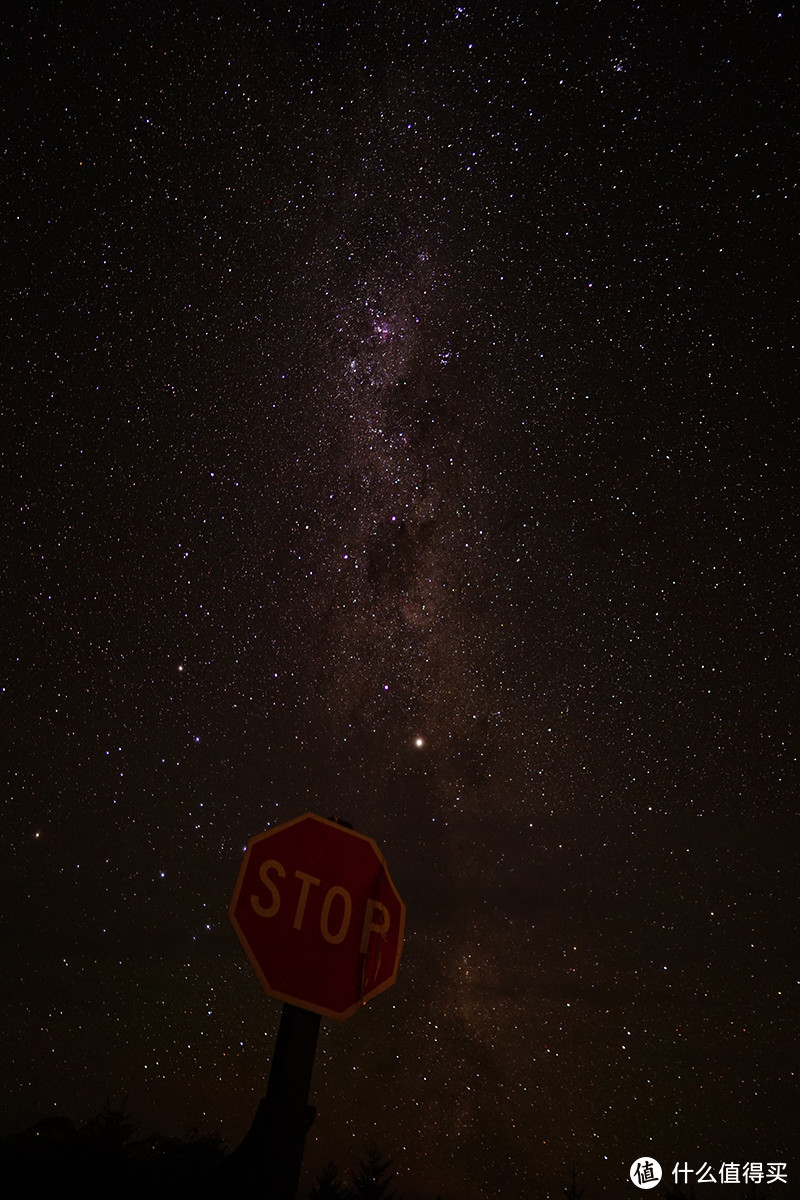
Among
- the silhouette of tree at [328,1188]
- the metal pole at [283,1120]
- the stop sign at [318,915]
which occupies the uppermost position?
the stop sign at [318,915]

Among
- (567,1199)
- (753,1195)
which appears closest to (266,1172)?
(753,1195)

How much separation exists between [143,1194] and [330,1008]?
1028 millimetres

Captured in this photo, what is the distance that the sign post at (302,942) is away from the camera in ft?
5.50

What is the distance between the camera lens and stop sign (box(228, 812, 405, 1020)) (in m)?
1.84

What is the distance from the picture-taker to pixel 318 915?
6.45 feet

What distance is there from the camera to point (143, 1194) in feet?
6.88

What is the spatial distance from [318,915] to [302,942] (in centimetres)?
9

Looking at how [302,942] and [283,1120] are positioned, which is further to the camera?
[302,942]

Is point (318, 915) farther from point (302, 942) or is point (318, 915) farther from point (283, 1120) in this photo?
point (283, 1120)

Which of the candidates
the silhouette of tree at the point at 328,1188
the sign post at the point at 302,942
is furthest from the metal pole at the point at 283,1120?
the silhouette of tree at the point at 328,1188

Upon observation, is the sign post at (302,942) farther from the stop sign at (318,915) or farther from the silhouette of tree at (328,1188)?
the silhouette of tree at (328,1188)

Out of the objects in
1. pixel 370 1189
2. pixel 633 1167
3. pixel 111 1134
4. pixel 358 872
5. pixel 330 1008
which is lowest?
pixel 370 1189

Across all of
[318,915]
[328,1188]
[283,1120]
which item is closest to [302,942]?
[318,915]

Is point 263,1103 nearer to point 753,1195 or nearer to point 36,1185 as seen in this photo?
point 36,1185
